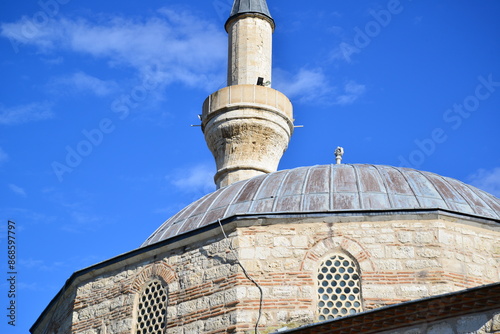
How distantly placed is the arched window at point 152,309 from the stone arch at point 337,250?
1.70 m

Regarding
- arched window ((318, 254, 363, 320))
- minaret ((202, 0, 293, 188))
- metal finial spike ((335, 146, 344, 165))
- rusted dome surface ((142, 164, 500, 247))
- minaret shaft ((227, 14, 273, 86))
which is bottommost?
arched window ((318, 254, 363, 320))

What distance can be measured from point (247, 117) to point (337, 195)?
534cm

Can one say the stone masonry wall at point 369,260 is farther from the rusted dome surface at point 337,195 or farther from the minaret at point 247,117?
the minaret at point 247,117

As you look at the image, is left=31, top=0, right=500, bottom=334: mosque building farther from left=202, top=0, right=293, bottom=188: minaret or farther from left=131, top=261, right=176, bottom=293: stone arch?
left=202, top=0, right=293, bottom=188: minaret

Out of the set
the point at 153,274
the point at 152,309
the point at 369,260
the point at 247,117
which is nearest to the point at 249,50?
the point at 247,117

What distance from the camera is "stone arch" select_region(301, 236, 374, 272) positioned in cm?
946

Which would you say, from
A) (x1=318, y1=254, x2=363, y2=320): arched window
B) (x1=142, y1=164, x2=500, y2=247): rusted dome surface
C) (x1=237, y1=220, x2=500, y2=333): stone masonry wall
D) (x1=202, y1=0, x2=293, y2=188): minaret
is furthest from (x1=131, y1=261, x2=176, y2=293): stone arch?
(x1=202, y1=0, x2=293, y2=188): minaret

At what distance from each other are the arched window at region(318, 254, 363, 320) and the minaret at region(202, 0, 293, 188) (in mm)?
5696

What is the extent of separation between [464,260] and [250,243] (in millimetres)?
2281

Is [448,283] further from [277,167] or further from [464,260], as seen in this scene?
[277,167]

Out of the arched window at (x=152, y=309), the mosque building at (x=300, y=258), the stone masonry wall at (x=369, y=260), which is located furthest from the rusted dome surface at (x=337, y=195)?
the arched window at (x=152, y=309)

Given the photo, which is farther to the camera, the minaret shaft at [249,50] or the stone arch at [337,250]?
the minaret shaft at [249,50]

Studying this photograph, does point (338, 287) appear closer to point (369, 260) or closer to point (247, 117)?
point (369, 260)

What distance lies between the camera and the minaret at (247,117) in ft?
50.2
